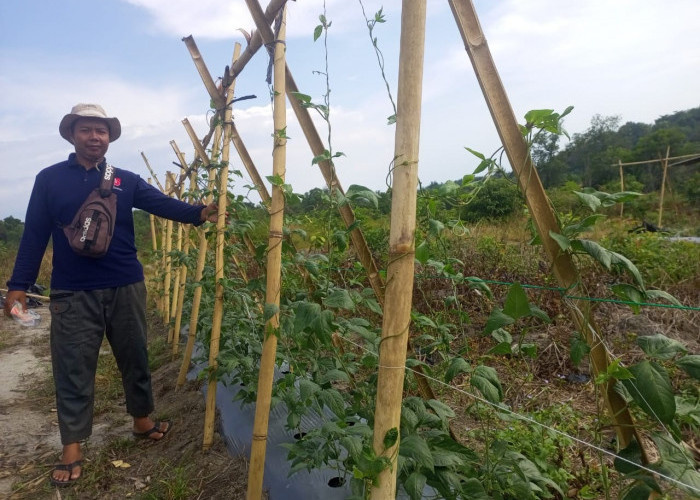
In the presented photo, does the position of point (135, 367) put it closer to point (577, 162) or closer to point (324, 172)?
point (324, 172)

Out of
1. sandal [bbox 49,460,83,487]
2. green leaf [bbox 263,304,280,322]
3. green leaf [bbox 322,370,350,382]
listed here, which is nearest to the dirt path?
sandal [bbox 49,460,83,487]

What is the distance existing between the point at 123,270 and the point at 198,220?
0.52 metres

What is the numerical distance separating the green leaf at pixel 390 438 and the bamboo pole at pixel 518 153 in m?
0.55

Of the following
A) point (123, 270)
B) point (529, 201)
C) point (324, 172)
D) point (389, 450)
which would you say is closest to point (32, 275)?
point (123, 270)

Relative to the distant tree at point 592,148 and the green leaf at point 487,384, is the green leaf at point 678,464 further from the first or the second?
the distant tree at point 592,148

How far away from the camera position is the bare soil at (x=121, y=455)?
2.35m

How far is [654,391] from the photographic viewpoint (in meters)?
1.01

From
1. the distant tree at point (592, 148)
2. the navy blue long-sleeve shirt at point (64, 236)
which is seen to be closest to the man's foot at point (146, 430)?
the navy blue long-sleeve shirt at point (64, 236)

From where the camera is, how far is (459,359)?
49.2 inches

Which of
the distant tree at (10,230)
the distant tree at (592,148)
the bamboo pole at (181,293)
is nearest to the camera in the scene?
the bamboo pole at (181,293)

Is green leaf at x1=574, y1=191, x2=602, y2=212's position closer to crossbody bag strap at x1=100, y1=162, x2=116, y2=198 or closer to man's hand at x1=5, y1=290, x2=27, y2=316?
crossbody bag strap at x1=100, y1=162, x2=116, y2=198

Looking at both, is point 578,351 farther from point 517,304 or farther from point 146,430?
point 146,430

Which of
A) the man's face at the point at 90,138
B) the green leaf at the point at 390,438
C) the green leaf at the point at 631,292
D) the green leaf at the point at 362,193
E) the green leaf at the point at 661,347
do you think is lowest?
the green leaf at the point at 390,438

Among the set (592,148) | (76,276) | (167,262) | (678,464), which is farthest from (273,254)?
(592,148)
